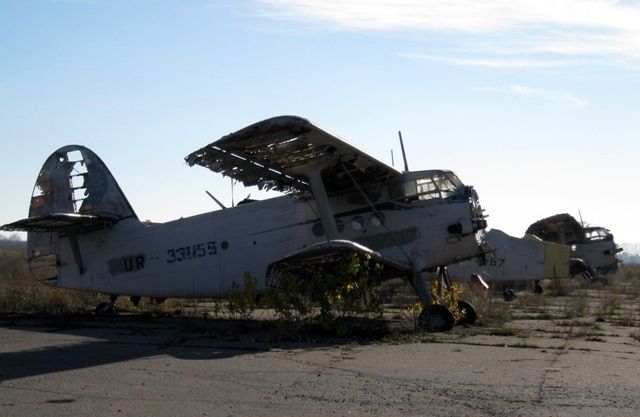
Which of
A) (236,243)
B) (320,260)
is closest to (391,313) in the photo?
(236,243)

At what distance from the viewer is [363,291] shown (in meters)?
12.6

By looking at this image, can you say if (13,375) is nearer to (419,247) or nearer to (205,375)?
(205,375)

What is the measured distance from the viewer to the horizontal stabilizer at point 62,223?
17078 mm

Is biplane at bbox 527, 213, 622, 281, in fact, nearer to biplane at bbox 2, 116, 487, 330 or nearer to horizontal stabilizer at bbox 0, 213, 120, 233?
biplane at bbox 2, 116, 487, 330

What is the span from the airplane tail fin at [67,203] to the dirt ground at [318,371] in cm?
417

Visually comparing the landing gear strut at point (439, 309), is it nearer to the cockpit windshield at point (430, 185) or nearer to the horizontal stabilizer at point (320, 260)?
the horizontal stabilizer at point (320, 260)

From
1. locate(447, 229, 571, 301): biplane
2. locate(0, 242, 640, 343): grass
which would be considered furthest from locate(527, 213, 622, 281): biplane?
locate(0, 242, 640, 343): grass

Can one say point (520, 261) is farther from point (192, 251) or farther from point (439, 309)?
point (439, 309)

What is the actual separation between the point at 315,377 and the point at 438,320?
509 centimetres

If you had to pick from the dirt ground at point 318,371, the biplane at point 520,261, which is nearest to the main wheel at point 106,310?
the dirt ground at point 318,371

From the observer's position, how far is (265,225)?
16469 millimetres

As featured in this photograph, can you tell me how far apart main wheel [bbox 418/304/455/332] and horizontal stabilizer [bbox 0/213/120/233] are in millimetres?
8458

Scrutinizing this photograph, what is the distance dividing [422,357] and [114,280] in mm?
10013

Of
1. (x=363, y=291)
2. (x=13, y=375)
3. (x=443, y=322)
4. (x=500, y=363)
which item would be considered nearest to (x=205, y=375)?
(x=13, y=375)
